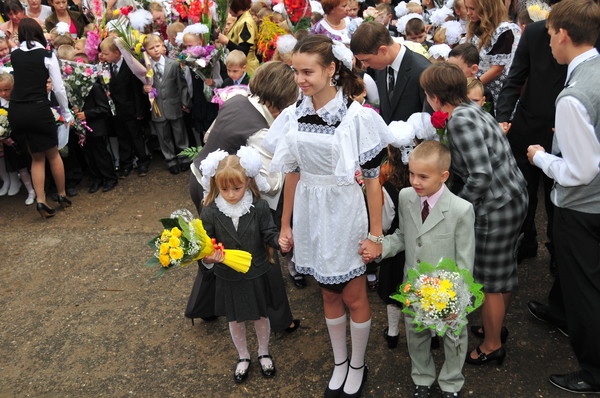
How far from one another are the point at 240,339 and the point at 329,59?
1948 mm

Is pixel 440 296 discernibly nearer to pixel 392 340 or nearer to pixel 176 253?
pixel 392 340

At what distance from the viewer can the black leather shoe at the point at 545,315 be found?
12.9 feet

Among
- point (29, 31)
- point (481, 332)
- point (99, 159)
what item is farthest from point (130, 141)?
point (481, 332)

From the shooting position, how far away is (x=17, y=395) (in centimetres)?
383

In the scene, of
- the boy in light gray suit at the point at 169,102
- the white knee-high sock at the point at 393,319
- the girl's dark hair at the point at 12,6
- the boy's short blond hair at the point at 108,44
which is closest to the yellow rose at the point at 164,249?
the white knee-high sock at the point at 393,319

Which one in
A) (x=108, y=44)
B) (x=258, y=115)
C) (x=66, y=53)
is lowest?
(x=66, y=53)

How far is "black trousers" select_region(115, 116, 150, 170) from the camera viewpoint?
24.2ft

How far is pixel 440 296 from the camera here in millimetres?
2768

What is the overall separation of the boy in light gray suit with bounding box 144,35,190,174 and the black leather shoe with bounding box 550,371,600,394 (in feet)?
17.6

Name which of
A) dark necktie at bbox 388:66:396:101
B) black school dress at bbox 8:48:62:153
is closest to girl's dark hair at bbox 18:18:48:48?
black school dress at bbox 8:48:62:153

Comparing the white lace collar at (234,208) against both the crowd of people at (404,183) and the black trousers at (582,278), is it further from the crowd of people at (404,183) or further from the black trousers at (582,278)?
the black trousers at (582,278)

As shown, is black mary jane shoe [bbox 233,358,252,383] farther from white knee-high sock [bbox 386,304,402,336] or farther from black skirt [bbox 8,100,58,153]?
black skirt [bbox 8,100,58,153]

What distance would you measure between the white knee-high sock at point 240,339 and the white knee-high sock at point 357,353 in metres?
0.74

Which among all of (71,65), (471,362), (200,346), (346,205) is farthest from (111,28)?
(471,362)
